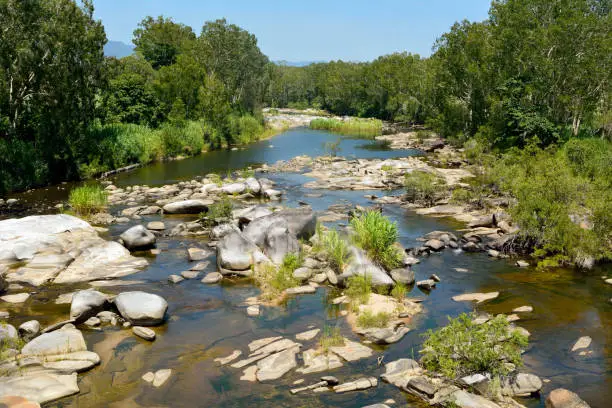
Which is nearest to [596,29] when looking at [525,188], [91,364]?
[525,188]

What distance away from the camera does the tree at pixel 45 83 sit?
1142 inches

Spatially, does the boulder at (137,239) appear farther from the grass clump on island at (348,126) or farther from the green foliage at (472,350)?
the grass clump on island at (348,126)

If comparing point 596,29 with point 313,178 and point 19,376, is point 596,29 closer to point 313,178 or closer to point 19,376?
point 313,178

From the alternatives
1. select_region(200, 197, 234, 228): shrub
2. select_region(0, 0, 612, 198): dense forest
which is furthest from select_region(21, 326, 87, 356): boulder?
select_region(0, 0, 612, 198): dense forest

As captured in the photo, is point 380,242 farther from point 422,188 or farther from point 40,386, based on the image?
point 422,188

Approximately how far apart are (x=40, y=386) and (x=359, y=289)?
875 cm

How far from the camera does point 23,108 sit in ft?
104

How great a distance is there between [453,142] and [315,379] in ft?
155

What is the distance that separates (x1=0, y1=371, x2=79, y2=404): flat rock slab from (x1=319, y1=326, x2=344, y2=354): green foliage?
5.42 metres

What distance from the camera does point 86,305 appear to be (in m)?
13.6

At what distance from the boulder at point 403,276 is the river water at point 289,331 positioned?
1.64 ft

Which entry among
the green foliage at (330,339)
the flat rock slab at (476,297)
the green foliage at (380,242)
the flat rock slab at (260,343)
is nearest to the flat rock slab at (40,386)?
the flat rock slab at (260,343)

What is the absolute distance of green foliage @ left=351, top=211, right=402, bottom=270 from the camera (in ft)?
57.6

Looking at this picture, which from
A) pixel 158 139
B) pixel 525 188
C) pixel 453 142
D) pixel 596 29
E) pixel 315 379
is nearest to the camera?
pixel 315 379
